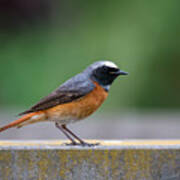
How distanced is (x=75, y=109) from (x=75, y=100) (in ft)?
0.36

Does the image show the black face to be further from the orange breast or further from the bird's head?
the orange breast

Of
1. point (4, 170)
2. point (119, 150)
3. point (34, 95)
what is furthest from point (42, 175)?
Result: point (34, 95)

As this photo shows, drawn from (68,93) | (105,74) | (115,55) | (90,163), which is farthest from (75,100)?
(115,55)

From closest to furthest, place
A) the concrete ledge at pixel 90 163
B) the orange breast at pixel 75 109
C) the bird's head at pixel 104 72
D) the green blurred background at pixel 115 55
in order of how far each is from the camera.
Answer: the concrete ledge at pixel 90 163
the orange breast at pixel 75 109
the bird's head at pixel 104 72
the green blurred background at pixel 115 55

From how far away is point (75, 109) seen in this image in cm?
530

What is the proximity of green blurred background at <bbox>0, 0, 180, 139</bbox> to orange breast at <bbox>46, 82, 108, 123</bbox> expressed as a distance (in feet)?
21.7

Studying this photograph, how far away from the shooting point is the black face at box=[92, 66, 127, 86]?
5418mm

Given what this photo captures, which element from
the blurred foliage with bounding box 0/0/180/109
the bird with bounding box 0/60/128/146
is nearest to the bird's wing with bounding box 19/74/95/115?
the bird with bounding box 0/60/128/146

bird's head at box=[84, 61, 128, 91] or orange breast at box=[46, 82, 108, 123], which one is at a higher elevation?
bird's head at box=[84, 61, 128, 91]

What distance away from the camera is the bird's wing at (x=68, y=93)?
17.6ft

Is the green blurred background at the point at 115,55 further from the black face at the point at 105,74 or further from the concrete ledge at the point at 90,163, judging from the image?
the concrete ledge at the point at 90,163

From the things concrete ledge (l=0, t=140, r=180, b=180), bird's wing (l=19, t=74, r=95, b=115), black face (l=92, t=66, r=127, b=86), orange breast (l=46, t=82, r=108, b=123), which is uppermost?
black face (l=92, t=66, r=127, b=86)

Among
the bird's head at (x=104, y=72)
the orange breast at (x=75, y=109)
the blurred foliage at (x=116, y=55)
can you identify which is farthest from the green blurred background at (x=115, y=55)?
the orange breast at (x=75, y=109)

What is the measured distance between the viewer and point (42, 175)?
4.23 m
